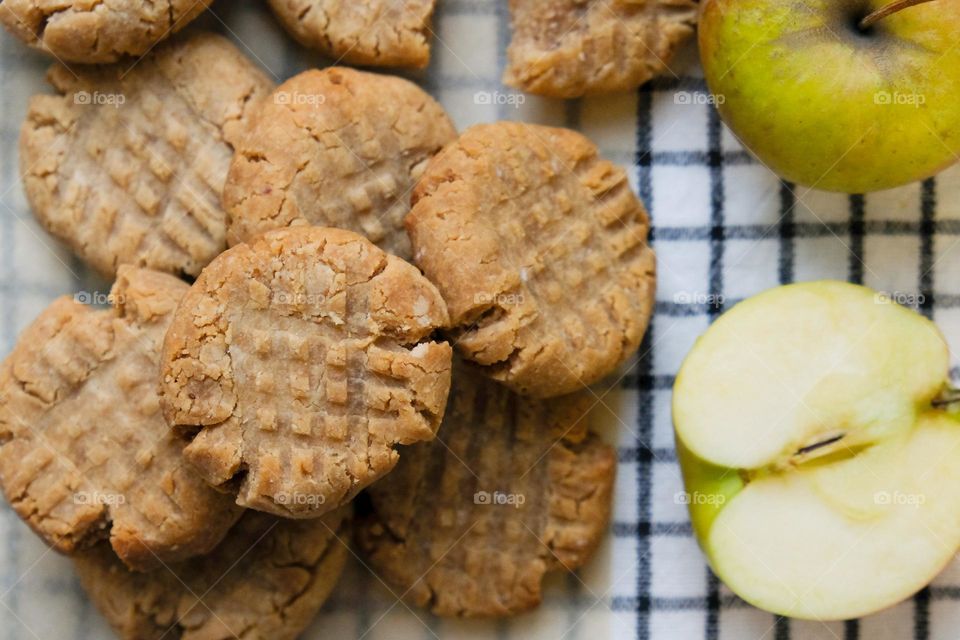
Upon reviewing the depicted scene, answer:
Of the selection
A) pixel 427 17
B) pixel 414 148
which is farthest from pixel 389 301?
pixel 427 17

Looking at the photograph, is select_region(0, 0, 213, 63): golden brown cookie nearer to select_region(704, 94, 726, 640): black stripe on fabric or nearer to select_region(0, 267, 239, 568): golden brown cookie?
select_region(0, 267, 239, 568): golden brown cookie

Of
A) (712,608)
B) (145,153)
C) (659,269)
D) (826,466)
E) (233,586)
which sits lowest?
(712,608)

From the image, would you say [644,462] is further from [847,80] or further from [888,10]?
[888,10]

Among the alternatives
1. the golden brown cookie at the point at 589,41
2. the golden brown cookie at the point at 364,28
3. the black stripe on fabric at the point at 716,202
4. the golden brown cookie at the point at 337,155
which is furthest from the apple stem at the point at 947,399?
the golden brown cookie at the point at 364,28

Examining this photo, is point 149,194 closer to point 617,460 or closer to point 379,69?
point 379,69

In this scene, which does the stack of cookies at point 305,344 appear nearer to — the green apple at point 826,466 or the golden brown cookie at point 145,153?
the golden brown cookie at point 145,153

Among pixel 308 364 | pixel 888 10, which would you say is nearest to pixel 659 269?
pixel 888 10
